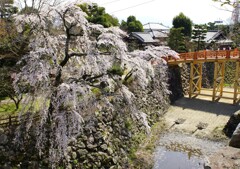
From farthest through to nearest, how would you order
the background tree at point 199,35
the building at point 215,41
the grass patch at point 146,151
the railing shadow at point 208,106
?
the building at point 215,41
the background tree at point 199,35
the railing shadow at point 208,106
the grass patch at point 146,151

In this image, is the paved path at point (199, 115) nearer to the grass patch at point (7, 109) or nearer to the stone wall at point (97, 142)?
the stone wall at point (97, 142)

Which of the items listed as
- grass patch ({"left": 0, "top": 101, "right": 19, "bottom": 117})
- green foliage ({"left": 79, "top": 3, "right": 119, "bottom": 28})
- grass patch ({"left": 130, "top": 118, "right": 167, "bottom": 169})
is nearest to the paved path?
grass patch ({"left": 130, "top": 118, "right": 167, "bottom": 169})

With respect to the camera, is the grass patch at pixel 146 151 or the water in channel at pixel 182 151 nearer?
the grass patch at pixel 146 151

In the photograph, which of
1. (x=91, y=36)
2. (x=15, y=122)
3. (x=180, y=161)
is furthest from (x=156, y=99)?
(x=15, y=122)

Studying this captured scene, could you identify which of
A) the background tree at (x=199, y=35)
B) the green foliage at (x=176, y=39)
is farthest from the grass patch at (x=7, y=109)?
the background tree at (x=199, y=35)

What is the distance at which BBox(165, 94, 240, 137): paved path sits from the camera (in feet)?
55.7

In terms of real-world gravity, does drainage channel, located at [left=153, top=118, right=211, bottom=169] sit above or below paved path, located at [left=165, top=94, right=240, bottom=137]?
below

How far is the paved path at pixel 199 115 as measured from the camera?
1698cm

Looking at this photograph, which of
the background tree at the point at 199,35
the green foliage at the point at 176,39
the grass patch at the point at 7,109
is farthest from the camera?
the background tree at the point at 199,35

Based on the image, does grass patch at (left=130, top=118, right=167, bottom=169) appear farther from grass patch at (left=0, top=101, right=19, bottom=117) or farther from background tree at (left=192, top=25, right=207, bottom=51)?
background tree at (left=192, top=25, right=207, bottom=51)

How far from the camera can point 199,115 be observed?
742 inches

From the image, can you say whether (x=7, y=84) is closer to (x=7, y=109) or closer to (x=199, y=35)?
(x=7, y=109)

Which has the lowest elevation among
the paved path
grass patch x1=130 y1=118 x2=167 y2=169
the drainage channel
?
the drainage channel

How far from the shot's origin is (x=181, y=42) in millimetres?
27328
